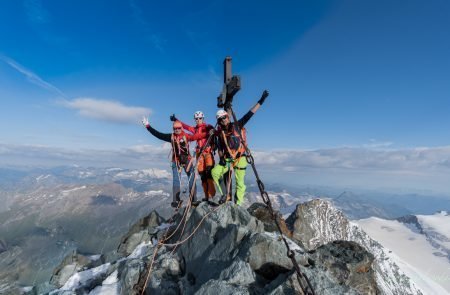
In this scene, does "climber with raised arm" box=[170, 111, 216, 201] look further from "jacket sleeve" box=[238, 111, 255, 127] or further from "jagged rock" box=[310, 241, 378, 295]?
"jagged rock" box=[310, 241, 378, 295]

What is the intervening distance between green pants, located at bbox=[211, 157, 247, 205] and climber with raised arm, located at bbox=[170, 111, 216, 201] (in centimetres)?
Answer: 83

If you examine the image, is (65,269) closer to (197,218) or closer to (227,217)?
(197,218)

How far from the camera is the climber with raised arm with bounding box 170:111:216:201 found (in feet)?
48.0

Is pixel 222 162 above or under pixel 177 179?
above

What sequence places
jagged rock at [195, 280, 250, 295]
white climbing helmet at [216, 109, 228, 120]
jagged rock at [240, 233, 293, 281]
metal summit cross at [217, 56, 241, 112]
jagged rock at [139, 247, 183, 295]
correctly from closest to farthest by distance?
1. jagged rock at [195, 280, 250, 295]
2. jagged rock at [240, 233, 293, 281]
3. jagged rock at [139, 247, 183, 295]
4. white climbing helmet at [216, 109, 228, 120]
5. metal summit cross at [217, 56, 241, 112]

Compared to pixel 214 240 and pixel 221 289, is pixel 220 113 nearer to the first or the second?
pixel 214 240

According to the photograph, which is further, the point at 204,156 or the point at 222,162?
the point at 204,156

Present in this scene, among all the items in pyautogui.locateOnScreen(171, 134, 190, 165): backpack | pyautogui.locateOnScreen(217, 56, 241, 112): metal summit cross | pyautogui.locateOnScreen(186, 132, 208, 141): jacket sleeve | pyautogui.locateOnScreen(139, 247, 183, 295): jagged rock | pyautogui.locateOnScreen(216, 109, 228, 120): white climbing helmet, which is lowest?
pyautogui.locateOnScreen(139, 247, 183, 295): jagged rock

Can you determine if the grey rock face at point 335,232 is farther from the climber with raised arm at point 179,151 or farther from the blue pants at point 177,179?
the climber with raised arm at point 179,151

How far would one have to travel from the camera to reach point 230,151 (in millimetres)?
13211

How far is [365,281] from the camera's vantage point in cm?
1193

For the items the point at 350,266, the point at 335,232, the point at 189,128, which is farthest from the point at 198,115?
the point at 335,232

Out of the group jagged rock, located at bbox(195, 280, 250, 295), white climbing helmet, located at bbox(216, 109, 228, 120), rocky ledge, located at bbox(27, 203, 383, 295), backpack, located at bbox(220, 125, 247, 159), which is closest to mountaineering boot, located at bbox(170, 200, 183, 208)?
rocky ledge, located at bbox(27, 203, 383, 295)

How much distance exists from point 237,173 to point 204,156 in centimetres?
213
